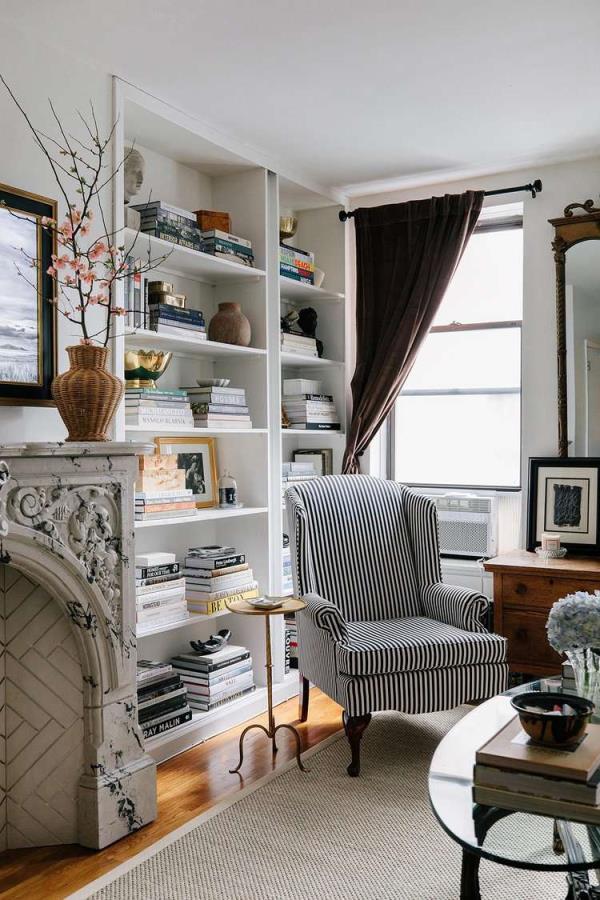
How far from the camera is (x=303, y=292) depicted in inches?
175

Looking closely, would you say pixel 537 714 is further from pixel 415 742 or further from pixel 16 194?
pixel 16 194

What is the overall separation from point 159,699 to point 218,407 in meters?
1.29

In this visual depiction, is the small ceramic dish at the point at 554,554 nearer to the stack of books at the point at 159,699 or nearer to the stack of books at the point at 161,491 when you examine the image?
the stack of books at the point at 161,491

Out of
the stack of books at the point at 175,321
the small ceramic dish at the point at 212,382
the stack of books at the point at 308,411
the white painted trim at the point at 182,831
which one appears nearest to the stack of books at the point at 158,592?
the white painted trim at the point at 182,831

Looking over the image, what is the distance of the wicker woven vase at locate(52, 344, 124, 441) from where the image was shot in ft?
8.32

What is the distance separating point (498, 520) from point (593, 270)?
1.33 m

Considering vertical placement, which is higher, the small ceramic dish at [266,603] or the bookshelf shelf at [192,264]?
the bookshelf shelf at [192,264]

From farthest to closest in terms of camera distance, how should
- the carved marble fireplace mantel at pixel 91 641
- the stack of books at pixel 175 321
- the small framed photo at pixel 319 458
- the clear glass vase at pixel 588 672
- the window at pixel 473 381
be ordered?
the small framed photo at pixel 319 458, the window at pixel 473 381, the stack of books at pixel 175 321, the carved marble fireplace mantel at pixel 91 641, the clear glass vase at pixel 588 672

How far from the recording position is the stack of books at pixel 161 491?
3311mm

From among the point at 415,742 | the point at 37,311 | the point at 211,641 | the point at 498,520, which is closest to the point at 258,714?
the point at 211,641

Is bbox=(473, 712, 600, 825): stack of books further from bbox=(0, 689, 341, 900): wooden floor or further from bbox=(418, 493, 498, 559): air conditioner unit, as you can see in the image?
bbox=(418, 493, 498, 559): air conditioner unit

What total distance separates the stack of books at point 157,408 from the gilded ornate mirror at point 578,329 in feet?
6.04

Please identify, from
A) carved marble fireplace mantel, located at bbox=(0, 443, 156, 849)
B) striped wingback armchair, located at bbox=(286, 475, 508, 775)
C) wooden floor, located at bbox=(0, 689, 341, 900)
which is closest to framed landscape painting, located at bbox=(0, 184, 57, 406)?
carved marble fireplace mantel, located at bbox=(0, 443, 156, 849)

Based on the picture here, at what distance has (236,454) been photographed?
13.2ft
